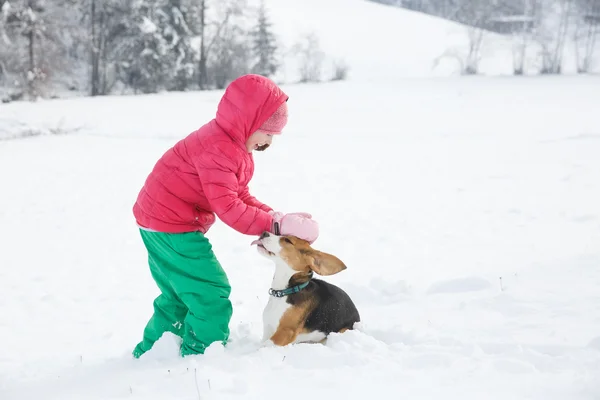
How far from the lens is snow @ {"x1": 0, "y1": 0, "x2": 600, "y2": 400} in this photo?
2.80 metres

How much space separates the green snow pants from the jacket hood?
2.44ft

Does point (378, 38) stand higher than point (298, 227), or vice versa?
point (378, 38)

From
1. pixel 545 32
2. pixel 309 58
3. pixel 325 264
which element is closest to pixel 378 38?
pixel 309 58

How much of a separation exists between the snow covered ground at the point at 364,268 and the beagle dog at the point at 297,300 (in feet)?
0.62

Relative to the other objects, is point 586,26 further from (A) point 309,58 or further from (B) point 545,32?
(A) point 309,58

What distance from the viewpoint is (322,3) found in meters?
61.8

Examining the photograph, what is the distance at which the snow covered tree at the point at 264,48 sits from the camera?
1421 inches

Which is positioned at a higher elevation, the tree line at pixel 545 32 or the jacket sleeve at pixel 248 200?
the tree line at pixel 545 32

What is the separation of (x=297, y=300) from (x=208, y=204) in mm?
855

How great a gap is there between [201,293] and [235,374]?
779 millimetres

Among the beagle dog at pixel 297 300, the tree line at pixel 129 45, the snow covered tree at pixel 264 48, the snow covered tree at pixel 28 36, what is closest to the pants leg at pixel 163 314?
the beagle dog at pixel 297 300

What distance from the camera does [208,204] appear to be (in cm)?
355

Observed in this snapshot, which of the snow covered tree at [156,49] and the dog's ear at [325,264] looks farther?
the snow covered tree at [156,49]

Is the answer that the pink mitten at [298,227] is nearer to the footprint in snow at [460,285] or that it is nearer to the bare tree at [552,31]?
the footprint in snow at [460,285]
